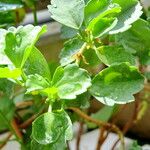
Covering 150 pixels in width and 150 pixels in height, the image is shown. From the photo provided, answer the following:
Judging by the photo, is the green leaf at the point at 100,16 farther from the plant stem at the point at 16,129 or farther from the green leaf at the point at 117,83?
the plant stem at the point at 16,129

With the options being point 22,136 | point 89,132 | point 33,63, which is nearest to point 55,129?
point 33,63

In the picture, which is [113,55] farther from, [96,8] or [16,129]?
[16,129]

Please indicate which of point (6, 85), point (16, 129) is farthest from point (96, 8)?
point (16, 129)

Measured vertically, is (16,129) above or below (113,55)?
below

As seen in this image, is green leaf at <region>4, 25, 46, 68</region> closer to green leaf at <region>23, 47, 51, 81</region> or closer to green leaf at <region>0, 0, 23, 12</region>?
green leaf at <region>23, 47, 51, 81</region>

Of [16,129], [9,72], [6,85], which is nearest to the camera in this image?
[9,72]

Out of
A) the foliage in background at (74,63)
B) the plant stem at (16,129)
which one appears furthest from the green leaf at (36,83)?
the plant stem at (16,129)
